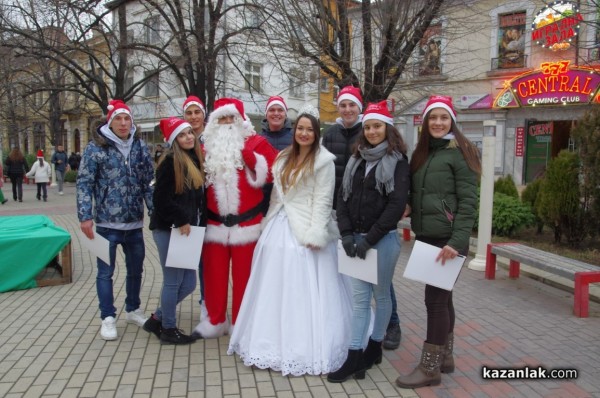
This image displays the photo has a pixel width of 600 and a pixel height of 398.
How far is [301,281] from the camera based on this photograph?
134 inches

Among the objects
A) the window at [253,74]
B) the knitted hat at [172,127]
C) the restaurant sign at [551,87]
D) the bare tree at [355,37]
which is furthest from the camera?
the restaurant sign at [551,87]

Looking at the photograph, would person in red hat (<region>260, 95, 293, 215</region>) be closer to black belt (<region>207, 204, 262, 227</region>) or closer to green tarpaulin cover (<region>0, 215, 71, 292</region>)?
black belt (<region>207, 204, 262, 227</region>)

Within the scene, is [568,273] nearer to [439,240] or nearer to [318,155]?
[439,240]

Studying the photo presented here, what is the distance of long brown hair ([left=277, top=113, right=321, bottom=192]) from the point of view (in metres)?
3.44

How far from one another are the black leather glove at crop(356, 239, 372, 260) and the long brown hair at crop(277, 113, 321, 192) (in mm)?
631

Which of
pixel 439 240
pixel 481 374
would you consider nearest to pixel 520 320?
pixel 481 374

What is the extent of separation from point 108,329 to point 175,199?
4.30 ft

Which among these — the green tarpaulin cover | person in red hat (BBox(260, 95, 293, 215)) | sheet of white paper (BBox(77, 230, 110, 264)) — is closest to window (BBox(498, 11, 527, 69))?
person in red hat (BBox(260, 95, 293, 215))

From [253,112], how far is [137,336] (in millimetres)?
20661

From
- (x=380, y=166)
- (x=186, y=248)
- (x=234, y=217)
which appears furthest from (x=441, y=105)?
(x=186, y=248)

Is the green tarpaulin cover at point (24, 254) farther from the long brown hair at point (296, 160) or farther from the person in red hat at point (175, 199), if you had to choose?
the long brown hair at point (296, 160)

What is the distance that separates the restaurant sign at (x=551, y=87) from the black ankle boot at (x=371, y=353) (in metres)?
16.8

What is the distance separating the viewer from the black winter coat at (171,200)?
359 centimetres

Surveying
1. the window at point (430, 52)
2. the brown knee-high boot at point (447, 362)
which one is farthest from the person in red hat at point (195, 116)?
the window at point (430, 52)
